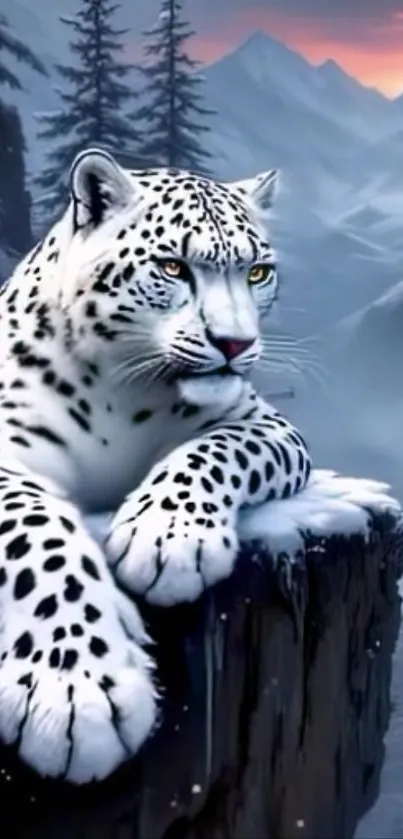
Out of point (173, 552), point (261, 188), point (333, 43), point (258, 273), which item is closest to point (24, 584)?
point (173, 552)

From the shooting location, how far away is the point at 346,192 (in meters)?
1.84

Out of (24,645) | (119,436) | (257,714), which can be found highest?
(119,436)

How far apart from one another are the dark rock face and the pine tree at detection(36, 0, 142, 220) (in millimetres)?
556

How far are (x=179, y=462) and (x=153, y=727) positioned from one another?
0.25 metres

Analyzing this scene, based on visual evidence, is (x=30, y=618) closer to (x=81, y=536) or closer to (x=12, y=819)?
(x=81, y=536)

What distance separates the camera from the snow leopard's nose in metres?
1.42

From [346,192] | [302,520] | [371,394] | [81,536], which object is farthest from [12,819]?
[346,192]

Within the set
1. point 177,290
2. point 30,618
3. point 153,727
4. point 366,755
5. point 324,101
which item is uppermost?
point 324,101

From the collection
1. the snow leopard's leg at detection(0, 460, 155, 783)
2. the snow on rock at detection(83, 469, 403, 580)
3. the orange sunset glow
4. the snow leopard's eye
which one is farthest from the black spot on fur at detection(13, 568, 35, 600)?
the orange sunset glow

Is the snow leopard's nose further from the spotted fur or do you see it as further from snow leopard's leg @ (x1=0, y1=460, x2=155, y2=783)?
snow leopard's leg @ (x1=0, y1=460, x2=155, y2=783)

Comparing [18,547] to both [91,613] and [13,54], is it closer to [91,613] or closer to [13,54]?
[91,613]

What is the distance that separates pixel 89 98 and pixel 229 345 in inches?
19.7

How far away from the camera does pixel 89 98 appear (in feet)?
5.83

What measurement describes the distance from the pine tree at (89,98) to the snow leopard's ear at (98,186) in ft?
0.70
